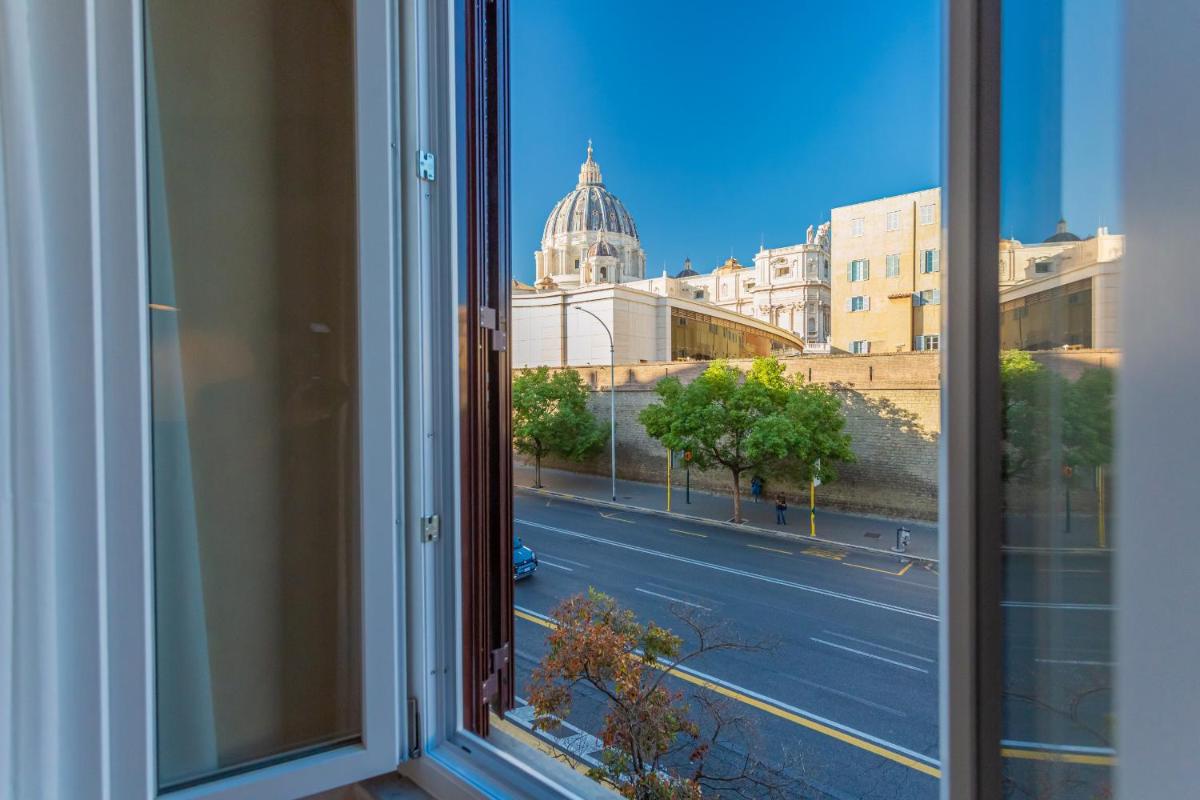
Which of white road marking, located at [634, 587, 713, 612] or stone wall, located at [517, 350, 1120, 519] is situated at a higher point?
stone wall, located at [517, 350, 1120, 519]

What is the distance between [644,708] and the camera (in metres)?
1.56

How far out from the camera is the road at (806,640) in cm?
138

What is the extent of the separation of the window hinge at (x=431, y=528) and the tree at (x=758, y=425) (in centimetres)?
112

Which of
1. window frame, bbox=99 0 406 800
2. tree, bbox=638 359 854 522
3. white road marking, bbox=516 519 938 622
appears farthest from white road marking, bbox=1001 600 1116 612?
tree, bbox=638 359 854 522

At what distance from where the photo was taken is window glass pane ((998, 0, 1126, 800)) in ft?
1.22

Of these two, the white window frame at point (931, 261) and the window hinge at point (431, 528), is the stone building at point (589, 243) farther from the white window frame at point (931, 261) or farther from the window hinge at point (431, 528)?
the white window frame at point (931, 261)

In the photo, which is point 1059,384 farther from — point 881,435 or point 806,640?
point 806,640

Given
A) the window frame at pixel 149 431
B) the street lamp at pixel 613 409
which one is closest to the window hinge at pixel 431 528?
the window frame at pixel 149 431

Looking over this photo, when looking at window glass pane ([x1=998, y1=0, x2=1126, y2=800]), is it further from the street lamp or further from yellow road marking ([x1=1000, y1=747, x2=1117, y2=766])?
the street lamp

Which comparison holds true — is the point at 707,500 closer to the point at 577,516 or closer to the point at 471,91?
the point at 577,516

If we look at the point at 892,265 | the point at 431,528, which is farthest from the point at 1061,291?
the point at 431,528

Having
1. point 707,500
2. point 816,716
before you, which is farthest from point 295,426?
point 707,500

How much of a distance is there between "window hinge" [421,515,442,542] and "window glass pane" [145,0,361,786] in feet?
0.35

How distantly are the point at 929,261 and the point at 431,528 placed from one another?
841 mm
